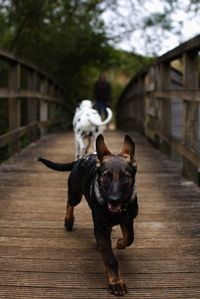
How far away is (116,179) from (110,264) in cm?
48

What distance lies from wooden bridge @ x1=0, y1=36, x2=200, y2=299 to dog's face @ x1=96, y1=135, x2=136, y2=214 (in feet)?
1.59

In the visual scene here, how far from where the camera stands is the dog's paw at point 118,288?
286 centimetres

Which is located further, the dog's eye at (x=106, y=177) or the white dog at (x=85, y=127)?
the white dog at (x=85, y=127)

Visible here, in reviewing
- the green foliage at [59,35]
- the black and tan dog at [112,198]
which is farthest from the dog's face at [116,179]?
the green foliage at [59,35]

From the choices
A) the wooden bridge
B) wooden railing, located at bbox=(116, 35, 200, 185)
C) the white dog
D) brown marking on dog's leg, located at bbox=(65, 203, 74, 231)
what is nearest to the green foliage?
wooden railing, located at bbox=(116, 35, 200, 185)

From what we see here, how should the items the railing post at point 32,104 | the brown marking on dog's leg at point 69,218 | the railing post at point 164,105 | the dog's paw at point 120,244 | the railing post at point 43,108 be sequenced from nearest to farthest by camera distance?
the dog's paw at point 120,244 < the brown marking on dog's leg at point 69,218 < the railing post at point 164,105 < the railing post at point 32,104 < the railing post at point 43,108

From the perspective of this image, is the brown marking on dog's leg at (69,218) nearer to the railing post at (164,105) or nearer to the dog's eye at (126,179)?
the dog's eye at (126,179)

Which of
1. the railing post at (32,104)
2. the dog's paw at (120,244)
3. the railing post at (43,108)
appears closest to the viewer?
the dog's paw at (120,244)

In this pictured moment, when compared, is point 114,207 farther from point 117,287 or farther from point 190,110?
point 190,110

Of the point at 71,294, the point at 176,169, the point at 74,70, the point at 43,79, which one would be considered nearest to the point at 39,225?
the point at 71,294

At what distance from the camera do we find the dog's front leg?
9.44 feet

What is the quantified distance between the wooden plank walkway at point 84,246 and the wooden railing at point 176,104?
17.5 inches

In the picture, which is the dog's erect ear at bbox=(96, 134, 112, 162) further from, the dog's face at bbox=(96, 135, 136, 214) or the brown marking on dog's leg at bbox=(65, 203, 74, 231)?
the brown marking on dog's leg at bbox=(65, 203, 74, 231)

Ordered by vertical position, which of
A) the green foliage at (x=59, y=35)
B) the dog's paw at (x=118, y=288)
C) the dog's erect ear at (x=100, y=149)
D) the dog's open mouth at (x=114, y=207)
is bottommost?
the dog's paw at (x=118, y=288)
